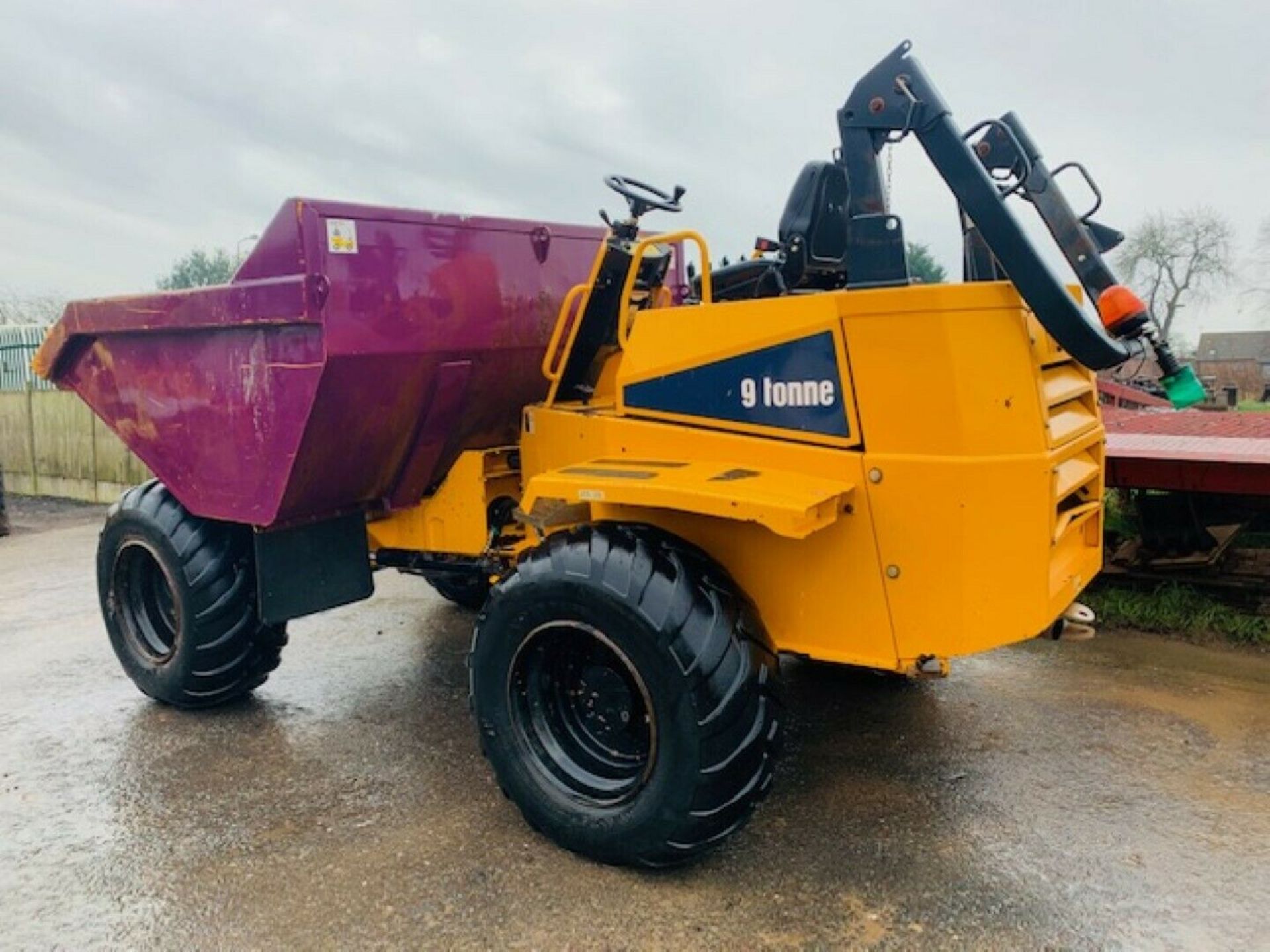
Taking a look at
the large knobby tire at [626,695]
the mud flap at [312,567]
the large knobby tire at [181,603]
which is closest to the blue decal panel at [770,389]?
the large knobby tire at [626,695]

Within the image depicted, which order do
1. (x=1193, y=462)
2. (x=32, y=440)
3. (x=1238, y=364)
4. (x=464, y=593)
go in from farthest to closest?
(x=1238, y=364) → (x=32, y=440) → (x=464, y=593) → (x=1193, y=462)

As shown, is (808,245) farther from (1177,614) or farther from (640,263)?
(1177,614)

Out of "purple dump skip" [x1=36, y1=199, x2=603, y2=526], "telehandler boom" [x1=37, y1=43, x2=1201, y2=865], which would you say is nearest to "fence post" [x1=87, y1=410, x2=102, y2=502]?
"purple dump skip" [x1=36, y1=199, x2=603, y2=526]

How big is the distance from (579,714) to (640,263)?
5.41 ft

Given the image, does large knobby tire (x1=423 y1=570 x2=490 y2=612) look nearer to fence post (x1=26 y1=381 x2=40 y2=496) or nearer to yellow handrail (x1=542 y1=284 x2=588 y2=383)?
yellow handrail (x1=542 y1=284 x2=588 y2=383)

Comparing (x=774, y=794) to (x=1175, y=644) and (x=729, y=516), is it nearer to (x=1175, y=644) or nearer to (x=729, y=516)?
(x=729, y=516)

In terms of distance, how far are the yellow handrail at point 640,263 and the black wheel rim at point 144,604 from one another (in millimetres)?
2509

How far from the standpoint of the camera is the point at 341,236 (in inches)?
139

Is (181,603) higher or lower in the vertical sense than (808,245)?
lower

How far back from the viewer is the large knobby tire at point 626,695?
2.87m

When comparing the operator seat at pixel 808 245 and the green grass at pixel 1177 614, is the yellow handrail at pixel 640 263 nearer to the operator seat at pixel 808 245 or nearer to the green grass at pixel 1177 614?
the operator seat at pixel 808 245

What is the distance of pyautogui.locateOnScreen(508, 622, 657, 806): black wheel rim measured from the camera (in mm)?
3205

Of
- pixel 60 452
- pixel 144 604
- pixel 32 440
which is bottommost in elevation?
pixel 144 604

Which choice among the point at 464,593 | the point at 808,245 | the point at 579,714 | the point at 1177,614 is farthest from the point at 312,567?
the point at 1177,614
